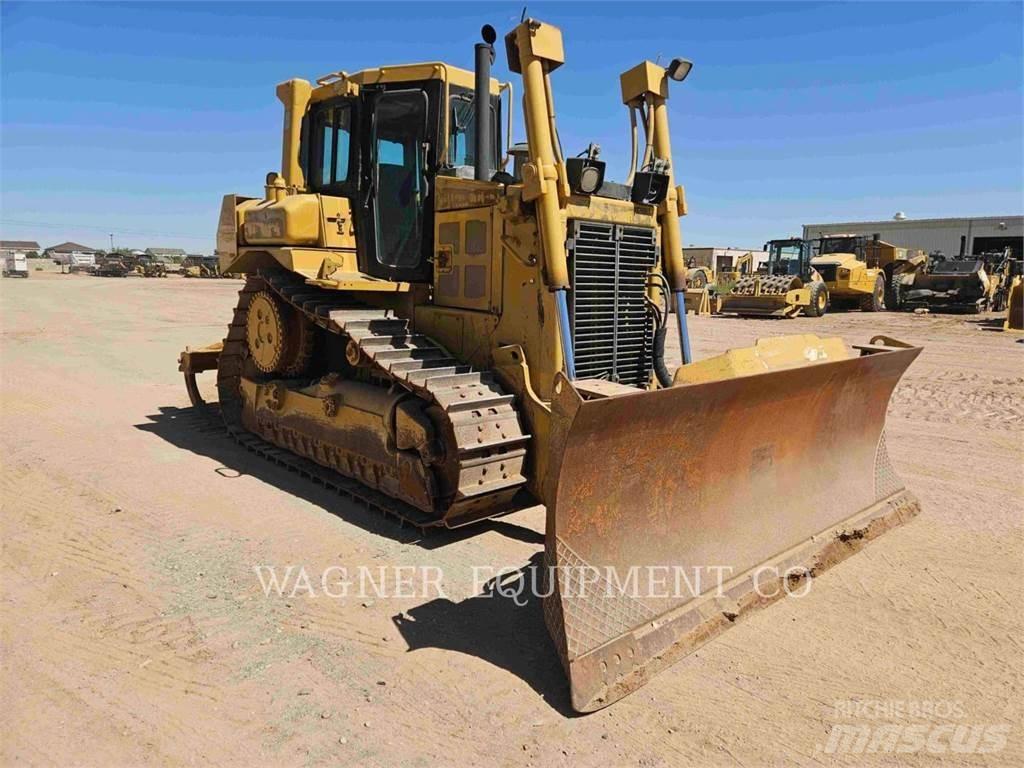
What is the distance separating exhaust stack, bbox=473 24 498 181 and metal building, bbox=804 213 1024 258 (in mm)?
44126

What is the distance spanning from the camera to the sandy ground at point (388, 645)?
2.93m

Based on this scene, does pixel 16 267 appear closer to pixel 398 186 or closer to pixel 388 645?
pixel 398 186

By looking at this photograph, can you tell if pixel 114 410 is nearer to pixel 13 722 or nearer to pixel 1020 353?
pixel 13 722

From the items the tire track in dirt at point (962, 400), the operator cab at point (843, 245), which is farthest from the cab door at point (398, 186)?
the operator cab at point (843, 245)

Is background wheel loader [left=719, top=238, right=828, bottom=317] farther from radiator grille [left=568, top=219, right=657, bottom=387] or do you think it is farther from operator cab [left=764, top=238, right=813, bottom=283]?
radiator grille [left=568, top=219, right=657, bottom=387]

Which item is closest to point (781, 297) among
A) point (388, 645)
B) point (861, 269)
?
point (861, 269)

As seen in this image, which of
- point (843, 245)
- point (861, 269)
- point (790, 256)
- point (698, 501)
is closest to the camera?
→ point (698, 501)

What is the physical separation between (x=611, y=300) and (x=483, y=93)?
1.85 meters

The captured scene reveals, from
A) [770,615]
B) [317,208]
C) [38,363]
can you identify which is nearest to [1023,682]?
[770,615]

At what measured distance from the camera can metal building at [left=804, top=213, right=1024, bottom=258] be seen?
45.1 metres

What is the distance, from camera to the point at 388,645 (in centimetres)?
364

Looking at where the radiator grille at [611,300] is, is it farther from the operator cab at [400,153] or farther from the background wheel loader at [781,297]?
the background wheel loader at [781,297]

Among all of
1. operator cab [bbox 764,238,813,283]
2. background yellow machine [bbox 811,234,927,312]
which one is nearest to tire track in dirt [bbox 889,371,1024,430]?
background yellow machine [bbox 811,234,927,312]

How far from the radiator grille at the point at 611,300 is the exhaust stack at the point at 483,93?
1.01 meters
